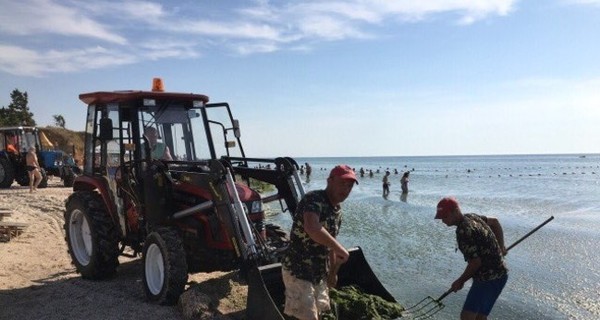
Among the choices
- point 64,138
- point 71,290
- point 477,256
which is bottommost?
point 71,290

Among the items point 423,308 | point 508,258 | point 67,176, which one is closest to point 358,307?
point 423,308

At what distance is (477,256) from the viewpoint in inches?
188

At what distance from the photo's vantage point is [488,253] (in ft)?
15.8

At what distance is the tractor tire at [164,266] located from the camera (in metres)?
5.55

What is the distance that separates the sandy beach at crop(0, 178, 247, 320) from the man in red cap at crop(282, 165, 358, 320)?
1670mm

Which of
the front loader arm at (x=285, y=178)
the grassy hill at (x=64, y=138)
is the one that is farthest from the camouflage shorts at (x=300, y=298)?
the grassy hill at (x=64, y=138)

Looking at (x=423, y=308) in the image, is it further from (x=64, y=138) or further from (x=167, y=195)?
(x=64, y=138)

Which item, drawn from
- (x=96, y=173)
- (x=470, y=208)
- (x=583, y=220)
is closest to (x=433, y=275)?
(x=96, y=173)

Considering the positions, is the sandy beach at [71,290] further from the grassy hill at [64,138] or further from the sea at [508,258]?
the grassy hill at [64,138]

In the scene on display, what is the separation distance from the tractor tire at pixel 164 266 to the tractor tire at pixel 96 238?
1.06 m

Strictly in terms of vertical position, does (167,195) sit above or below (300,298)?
above

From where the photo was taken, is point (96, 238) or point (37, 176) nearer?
point (96, 238)

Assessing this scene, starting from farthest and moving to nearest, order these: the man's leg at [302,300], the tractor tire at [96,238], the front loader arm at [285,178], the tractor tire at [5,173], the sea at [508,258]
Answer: the tractor tire at [5,173]
the sea at [508,258]
the tractor tire at [96,238]
the front loader arm at [285,178]
the man's leg at [302,300]

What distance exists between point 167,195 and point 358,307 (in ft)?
9.12
